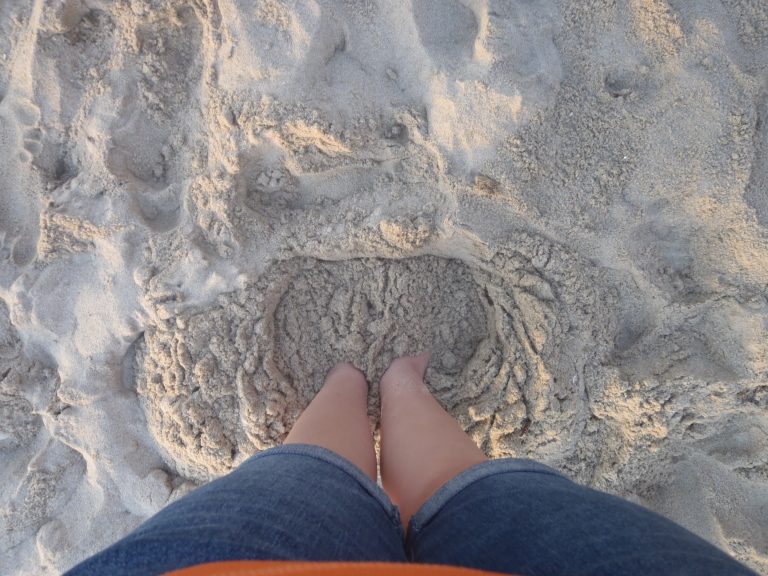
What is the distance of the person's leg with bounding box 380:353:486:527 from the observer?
108 cm

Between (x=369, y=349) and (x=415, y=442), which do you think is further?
(x=369, y=349)

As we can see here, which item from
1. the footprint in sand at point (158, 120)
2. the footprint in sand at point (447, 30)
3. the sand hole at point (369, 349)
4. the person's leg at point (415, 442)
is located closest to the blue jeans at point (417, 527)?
the person's leg at point (415, 442)

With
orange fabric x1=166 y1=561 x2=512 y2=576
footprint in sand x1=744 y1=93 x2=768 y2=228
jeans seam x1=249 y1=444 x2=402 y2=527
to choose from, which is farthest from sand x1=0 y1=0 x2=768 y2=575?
orange fabric x1=166 y1=561 x2=512 y2=576

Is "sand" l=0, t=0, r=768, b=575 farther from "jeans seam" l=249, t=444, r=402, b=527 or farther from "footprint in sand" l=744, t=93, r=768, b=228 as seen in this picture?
"jeans seam" l=249, t=444, r=402, b=527

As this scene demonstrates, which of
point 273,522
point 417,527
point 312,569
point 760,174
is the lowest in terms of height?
point 417,527

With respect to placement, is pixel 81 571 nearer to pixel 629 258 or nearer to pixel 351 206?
pixel 351 206

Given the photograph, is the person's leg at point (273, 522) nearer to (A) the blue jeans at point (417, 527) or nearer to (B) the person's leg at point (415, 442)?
(A) the blue jeans at point (417, 527)

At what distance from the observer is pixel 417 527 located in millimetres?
921

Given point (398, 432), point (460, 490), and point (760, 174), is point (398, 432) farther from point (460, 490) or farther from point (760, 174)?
point (760, 174)

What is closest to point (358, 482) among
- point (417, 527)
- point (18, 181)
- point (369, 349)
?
point (417, 527)

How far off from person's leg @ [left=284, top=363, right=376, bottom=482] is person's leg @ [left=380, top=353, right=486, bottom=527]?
54mm

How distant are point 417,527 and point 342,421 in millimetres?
359

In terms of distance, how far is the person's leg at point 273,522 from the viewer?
2.08ft

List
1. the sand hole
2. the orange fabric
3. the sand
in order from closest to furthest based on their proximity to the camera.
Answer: the orange fabric < the sand < the sand hole
